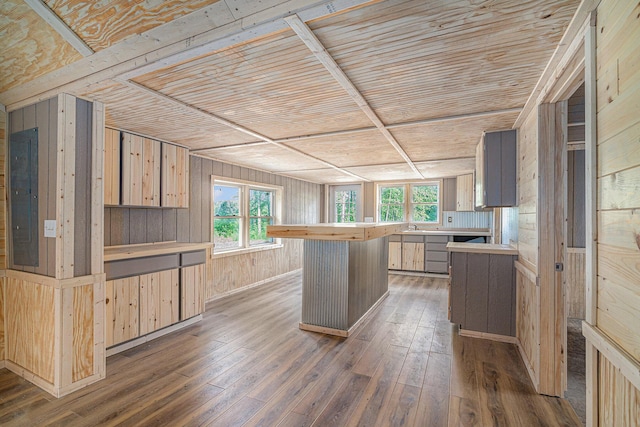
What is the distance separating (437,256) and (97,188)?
591cm

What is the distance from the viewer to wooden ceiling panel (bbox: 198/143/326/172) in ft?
13.2

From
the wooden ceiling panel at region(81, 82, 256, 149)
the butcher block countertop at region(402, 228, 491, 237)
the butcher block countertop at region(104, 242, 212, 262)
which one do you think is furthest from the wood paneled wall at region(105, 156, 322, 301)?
the butcher block countertop at region(402, 228, 491, 237)

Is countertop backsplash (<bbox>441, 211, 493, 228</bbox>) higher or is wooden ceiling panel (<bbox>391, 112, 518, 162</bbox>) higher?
wooden ceiling panel (<bbox>391, 112, 518, 162</bbox>)

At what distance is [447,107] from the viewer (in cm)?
252

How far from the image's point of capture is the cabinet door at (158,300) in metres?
3.05

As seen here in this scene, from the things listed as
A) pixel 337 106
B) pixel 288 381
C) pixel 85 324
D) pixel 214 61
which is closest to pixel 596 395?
pixel 288 381

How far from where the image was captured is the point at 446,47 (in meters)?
1.64

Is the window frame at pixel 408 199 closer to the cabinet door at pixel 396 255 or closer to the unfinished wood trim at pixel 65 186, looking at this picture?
the cabinet door at pixel 396 255

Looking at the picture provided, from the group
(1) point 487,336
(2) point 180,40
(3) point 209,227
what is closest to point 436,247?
(1) point 487,336

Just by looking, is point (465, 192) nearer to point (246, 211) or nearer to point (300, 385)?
point (246, 211)

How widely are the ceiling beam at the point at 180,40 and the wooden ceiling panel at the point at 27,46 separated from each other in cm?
6

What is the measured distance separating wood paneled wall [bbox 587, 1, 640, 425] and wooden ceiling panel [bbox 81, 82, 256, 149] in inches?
107

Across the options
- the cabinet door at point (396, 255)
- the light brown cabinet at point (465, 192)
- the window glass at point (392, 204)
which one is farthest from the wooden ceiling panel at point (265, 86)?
the window glass at point (392, 204)

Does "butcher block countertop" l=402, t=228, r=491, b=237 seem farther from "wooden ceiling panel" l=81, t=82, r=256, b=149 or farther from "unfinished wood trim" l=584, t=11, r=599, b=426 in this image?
"unfinished wood trim" l=584, t=11, r=599, b=426
